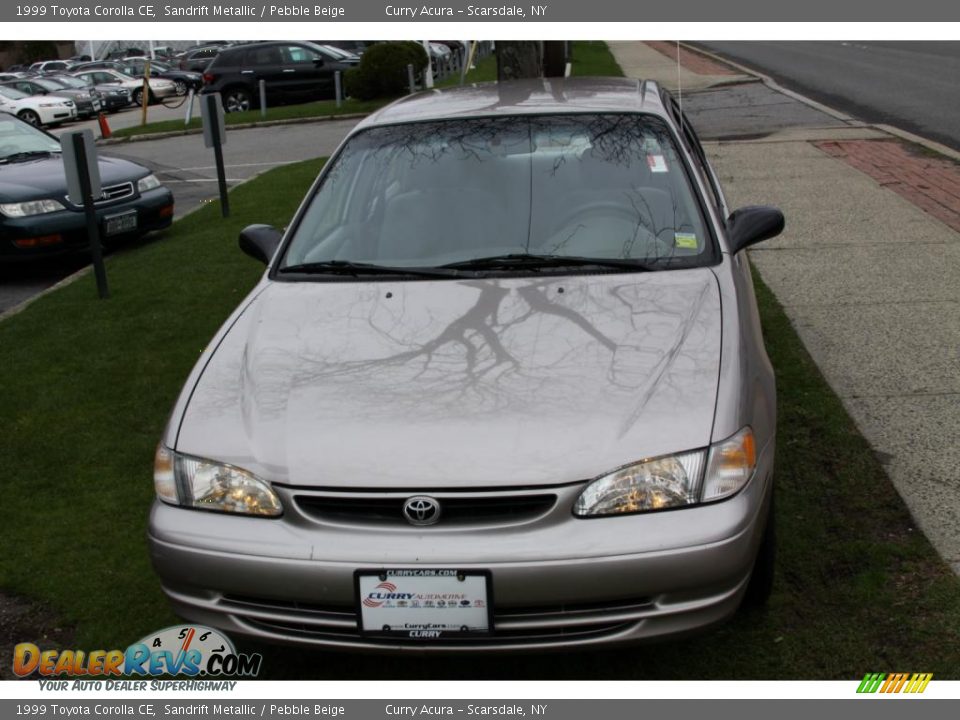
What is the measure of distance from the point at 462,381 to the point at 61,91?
35.2 metres

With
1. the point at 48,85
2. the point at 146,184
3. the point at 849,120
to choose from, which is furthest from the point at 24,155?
the point at 48,85

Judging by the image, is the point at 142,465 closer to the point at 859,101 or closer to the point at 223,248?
the point at 223,248

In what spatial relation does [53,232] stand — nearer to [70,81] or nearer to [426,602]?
[426,602]

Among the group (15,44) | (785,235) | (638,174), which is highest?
(638,174)

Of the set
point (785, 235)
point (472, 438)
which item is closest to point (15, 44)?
point (785, 235)

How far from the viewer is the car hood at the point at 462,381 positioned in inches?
118

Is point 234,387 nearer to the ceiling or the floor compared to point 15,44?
nearer to the ceiling

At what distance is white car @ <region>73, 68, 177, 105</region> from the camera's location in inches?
1438

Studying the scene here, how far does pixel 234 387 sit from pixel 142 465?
191cm

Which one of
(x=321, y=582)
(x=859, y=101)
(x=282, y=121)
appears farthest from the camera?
(x=282, y=121)

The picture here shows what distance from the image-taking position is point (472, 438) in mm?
3025

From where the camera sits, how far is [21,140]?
440 inches

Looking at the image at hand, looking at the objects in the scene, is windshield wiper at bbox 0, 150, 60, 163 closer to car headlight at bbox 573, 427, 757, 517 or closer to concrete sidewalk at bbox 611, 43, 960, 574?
concrete sidewalk at bbox 611, 43, 960, 574

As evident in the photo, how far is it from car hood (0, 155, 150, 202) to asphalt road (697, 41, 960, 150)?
350 inches
